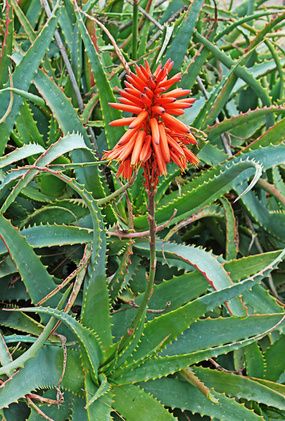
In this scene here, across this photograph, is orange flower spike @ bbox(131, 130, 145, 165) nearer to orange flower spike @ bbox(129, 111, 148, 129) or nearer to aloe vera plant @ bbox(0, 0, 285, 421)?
orange flower spike @ bbox(129, 111, 148, 129)

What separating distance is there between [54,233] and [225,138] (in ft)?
1.26

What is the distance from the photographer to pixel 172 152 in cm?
53

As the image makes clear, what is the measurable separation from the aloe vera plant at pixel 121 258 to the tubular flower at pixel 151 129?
3.9 inches

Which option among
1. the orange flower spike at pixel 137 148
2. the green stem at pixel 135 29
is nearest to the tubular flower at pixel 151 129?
the orange flower spike at pixel 137 148

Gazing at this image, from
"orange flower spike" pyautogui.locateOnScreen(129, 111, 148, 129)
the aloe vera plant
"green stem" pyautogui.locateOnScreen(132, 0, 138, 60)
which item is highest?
"green stem" pyautogui.locateOnScreen(132, 0, 138, 60)

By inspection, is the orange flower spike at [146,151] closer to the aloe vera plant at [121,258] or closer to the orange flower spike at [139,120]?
the orange flower spike at [139,120]

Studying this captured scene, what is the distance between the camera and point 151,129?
52 cm

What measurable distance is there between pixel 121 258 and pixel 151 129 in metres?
0.40

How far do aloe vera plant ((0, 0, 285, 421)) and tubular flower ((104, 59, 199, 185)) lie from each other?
3.9 inches

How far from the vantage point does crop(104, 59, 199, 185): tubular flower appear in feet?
1.67

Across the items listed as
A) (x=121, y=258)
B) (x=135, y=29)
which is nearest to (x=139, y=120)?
(x=121, y=258)

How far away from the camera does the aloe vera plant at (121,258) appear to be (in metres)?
0.76

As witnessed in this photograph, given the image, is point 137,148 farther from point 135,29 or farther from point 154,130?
point 135,29

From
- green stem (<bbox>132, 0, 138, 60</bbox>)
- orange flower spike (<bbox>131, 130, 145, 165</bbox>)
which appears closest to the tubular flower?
orange flower spike (<bbox>131, 130, 145, 165</bbox>)
